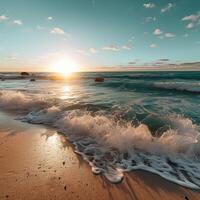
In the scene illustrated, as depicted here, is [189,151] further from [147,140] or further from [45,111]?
[45,111]

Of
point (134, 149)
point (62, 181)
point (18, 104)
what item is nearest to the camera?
point (62, 181)

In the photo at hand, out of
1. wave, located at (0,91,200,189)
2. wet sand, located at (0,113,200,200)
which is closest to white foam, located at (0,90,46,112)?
wave, located at (0,91,200,189)

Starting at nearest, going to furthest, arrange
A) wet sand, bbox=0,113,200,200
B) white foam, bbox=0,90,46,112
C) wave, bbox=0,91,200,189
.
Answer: wet sand, bbox=0,113,200,200, wave, bbox=0,91,200,189, white foam, bbox=0,90,46,112

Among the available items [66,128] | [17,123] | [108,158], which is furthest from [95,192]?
[17,123]

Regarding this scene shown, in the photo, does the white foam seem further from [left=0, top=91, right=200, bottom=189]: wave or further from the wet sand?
the wet sand

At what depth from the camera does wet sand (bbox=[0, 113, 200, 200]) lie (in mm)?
3168

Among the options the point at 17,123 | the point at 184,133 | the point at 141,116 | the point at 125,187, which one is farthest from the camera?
the point at 141,116

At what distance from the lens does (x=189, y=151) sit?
4848mm

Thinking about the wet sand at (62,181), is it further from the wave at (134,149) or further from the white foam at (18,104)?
the white foam at (18,104)

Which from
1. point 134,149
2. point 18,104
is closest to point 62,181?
point 134,149

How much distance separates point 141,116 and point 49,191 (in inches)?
264

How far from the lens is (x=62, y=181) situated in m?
3.51

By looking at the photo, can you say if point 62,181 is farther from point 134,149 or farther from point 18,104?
point 18,104

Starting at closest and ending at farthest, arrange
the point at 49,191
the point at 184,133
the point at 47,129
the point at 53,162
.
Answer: the point at 49,191 < the point at 53,162 < the point at 184,133 < the point at 47,129
